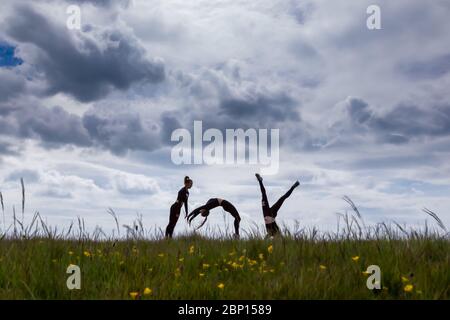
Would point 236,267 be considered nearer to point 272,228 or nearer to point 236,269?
point 236,269

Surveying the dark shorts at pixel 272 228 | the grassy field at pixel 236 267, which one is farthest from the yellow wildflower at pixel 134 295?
the dark shorts at pixel 272 228

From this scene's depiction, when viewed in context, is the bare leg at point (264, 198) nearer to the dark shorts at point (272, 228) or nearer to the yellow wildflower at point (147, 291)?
the dark shorts at point (272, 228)

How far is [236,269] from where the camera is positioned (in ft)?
22.0

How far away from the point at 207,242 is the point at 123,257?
199 cm

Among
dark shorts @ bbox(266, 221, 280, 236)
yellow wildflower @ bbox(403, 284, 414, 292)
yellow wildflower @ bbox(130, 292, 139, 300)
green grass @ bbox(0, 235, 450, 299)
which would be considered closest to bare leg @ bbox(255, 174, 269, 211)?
dark shorts @ bbox(266, 221, 280, 236)

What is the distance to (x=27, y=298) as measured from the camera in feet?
19.2

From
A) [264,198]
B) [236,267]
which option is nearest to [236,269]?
[236,267]

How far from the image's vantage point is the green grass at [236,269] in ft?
19.1

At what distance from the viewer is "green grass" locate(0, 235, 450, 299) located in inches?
230

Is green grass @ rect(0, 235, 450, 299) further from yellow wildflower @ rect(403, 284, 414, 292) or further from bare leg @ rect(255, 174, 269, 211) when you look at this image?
bare leg @ rect(255, 174, 269, 211)

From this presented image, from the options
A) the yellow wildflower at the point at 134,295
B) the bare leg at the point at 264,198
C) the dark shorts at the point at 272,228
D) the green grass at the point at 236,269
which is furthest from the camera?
the bare leg at the point at 264,198

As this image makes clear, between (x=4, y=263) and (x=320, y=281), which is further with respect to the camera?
(x=4, y=263)
